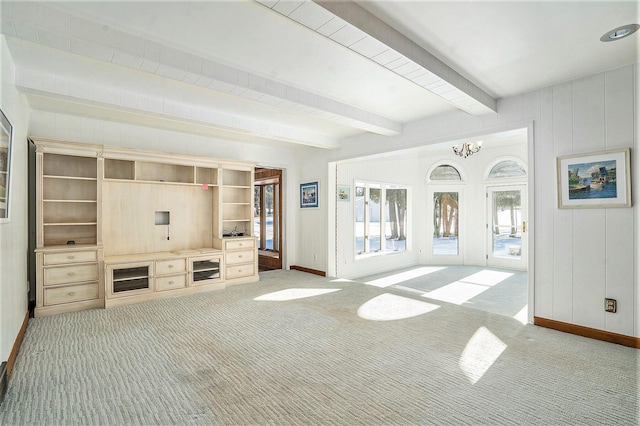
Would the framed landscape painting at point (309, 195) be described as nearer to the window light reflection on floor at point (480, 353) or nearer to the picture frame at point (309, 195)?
the picture frame at point (309, 195)

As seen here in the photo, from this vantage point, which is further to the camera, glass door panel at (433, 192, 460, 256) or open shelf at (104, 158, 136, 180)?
glass door panel at (433, 192, 460, 256)

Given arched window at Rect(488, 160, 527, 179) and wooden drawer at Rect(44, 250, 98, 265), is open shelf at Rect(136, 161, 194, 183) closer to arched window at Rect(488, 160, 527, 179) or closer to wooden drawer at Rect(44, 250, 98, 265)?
wooden drawer at Rect(44, 250, 98, 265)

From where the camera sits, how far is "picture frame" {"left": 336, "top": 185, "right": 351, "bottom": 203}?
703 cm

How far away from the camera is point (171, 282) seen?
5074 mm

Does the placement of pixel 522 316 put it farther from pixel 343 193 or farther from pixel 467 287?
pixel 343 193

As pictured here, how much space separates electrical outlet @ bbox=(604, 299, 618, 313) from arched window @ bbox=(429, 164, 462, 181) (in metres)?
5.83

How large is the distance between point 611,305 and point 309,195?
520 cm

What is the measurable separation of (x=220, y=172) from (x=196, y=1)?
378cm

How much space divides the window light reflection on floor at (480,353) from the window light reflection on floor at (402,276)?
2.84 m

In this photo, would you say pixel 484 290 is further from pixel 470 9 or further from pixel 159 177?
pixel 159 177

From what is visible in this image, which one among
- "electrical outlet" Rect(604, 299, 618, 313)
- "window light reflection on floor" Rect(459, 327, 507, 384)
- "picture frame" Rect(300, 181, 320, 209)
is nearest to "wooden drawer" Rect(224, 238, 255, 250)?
"picture frame" Rect(300, 181, 320, 209)

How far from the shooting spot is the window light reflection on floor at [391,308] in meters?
4.18

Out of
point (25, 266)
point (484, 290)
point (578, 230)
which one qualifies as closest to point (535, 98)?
point (578, 230)

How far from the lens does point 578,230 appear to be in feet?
11.7
